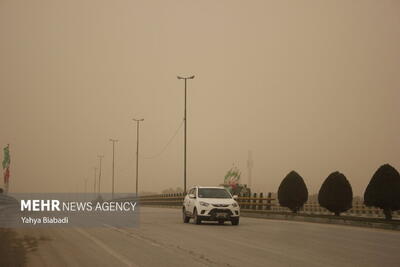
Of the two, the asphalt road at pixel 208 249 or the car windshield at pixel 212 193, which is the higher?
the car windshield at pixel 212 193

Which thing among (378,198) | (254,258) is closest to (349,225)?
(378,198)

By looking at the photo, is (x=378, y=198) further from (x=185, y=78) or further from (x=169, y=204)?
(x=169, y=204)

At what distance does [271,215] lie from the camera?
38.5m

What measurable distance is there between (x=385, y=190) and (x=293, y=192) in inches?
420

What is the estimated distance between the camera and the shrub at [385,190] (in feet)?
97.8

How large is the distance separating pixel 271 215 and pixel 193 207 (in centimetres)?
1066

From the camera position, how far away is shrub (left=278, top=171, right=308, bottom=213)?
40250mm

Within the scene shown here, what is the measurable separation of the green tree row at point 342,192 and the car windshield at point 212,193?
6666 mm

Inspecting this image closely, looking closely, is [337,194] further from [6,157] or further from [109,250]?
[6,157]

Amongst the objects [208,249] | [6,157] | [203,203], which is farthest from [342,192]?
[6,157]

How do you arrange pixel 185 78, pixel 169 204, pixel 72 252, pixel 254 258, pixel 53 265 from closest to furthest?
pixel 53 265 < pixel 254 258 < pixel 72 252 < pixel 185 78 < pixel 169 204

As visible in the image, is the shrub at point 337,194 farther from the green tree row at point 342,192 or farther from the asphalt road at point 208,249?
the asphalt road at point 208,249

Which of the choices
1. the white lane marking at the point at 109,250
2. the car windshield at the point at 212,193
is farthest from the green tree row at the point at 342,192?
the white lane marking at the point at 109,250

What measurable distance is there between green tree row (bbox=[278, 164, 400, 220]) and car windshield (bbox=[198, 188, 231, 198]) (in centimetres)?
667
